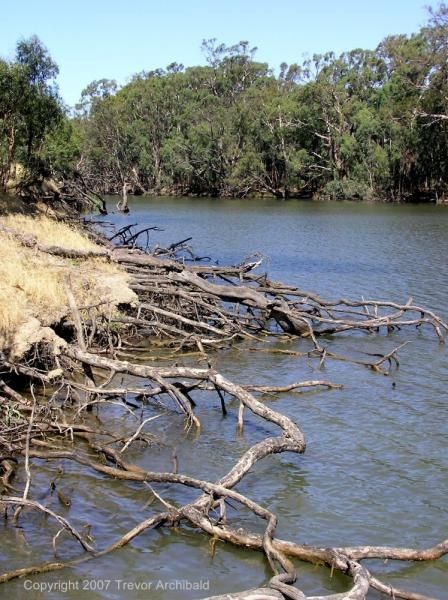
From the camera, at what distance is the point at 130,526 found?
8.16 meters

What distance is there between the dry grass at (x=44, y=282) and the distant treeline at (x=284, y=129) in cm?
2318

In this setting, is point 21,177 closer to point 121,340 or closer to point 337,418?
point 121,340

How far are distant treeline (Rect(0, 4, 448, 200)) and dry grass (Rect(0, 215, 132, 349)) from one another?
23.2 m

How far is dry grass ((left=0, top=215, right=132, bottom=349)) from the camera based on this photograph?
1258cm

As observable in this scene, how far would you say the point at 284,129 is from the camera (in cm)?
8300

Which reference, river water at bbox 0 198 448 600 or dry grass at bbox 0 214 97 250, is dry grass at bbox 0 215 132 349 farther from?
river water at bbox 0 198 448 600

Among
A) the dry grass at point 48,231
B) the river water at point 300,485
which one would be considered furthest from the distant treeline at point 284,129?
the river water at point 300,485

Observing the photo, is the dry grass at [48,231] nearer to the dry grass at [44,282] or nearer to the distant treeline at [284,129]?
the dry grass at [44,282]

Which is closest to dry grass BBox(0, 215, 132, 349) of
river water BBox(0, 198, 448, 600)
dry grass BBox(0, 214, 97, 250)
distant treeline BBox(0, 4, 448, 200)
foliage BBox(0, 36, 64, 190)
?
dry grass BBox(0, 214, 97, 250)

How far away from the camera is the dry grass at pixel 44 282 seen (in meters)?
12.6

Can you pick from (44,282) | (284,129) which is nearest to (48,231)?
(44,282)

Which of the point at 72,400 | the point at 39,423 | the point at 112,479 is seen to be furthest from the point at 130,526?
the point at 72,400

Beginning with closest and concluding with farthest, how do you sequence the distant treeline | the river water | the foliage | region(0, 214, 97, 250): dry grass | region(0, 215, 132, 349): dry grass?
the river water → region(0, 215, 132, 349): dry grass → region(0, 214, 97, 250): dry grass → the foliage → the distant treeline

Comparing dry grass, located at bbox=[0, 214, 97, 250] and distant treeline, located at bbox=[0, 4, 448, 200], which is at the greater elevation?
distant treeline, located at bbox=[0, 4, 448, 200]
